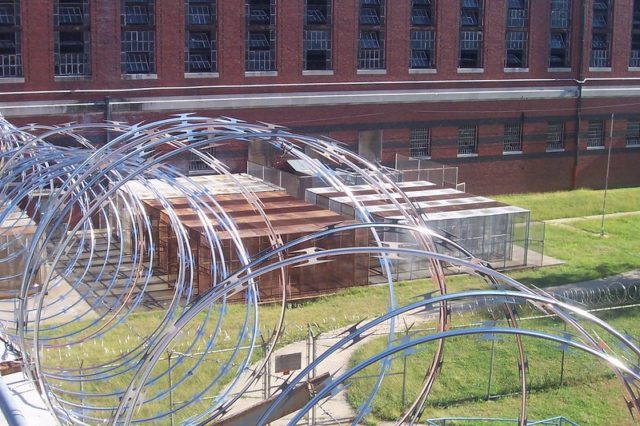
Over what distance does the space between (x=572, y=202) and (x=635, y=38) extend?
10.1 metres

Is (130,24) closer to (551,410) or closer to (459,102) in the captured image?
(459,102)

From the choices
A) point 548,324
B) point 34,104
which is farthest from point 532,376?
point 34,104

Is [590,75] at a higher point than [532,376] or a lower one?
higher

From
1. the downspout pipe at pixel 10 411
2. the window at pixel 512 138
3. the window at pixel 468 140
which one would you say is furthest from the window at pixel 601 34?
the downspout pipe at pixel 10 411

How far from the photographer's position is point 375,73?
1522 inches

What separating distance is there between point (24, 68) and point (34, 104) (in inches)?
48.7

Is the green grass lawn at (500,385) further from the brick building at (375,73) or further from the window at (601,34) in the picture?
the window at (601,34)

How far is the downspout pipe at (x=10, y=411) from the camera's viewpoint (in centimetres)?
584

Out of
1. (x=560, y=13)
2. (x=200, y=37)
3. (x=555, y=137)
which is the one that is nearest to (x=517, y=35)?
(x=560, y=13)

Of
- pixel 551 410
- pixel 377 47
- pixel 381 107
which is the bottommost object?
pixel 551 410

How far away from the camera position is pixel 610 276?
→ 28.3m

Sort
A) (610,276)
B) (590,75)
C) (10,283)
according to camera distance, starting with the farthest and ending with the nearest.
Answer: (590,75)
(610,276)
(10,283)

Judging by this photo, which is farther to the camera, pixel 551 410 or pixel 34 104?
pixel 34 104

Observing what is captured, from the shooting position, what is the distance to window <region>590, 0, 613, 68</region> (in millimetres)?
43594
